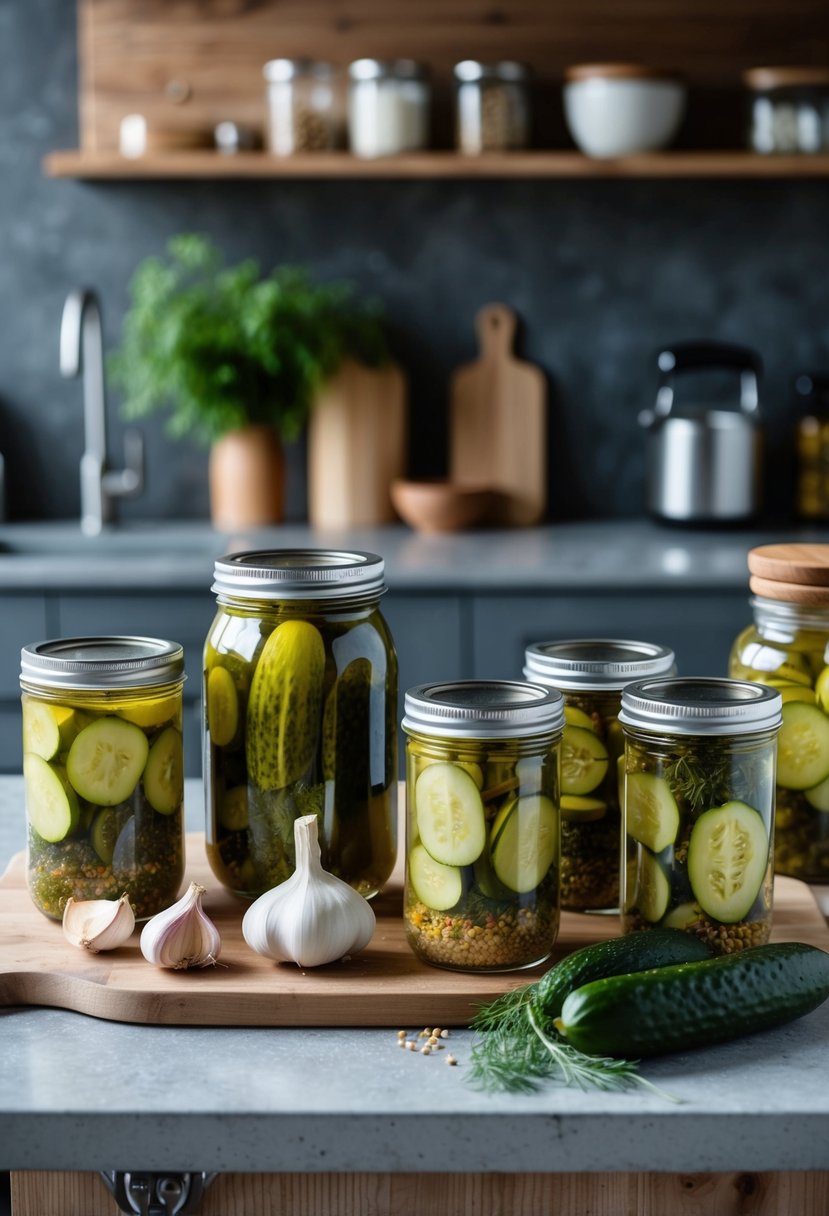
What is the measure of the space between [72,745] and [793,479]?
2.54 m

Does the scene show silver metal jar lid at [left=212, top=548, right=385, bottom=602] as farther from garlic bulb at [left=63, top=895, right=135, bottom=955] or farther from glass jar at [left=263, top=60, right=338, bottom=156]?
glass jar at [left=263, top=60, right=338, bottom=156]

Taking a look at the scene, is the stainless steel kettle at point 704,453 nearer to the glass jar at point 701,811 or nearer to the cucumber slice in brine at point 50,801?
the glass jar at point 701,811

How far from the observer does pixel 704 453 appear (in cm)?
292

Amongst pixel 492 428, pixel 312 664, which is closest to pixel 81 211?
pixel 492 428

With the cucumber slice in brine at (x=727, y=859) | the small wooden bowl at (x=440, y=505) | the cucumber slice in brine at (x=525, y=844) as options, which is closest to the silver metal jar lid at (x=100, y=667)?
the cucumber slice in brine at (x=525, y=844)

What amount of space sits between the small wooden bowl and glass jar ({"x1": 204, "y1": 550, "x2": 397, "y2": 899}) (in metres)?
1.98

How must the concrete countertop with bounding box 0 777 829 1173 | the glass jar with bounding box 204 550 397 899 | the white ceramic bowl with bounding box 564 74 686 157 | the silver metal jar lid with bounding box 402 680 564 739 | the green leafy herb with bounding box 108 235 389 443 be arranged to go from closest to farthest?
1. the concrete countertop with bounding box 0 777 829 1173
2. the silver metal jar lid with bounding box 402 680 564 739
3. the glass jar with bounding box 204 550 397 899
4. the white ceramic bowl with bounding box 564 74 686 157
5. the green leafy herb with bounding box 108 235 389 443

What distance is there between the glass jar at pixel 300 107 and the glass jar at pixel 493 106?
0.92ft

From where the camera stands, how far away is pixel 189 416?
10.0ft

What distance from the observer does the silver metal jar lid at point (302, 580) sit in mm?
979

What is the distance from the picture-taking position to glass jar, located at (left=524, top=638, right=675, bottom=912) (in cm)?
102

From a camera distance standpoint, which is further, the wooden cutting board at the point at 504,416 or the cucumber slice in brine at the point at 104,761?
the wooden cutting board at the point at 504,416

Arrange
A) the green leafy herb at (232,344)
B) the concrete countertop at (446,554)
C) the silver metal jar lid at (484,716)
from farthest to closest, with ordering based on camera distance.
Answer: the green leafy herb at (232,344)
the concrete countertop at (446,554)
the silver metal jar lid at (484,716)

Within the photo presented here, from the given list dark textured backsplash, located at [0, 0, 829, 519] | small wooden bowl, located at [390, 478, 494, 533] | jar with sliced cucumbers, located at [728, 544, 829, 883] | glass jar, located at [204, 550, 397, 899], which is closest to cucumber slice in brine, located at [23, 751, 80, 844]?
glass jar, located at [204, 550, 397, 899]
